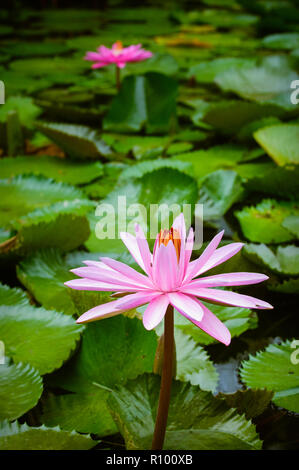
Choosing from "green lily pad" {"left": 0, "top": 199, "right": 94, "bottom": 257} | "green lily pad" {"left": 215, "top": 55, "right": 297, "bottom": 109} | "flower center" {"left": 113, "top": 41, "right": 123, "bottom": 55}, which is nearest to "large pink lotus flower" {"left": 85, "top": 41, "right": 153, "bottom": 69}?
"flower center" {"left": 113, "top": 41, "right": 123, "bottom": 55}

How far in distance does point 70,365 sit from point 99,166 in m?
0.83

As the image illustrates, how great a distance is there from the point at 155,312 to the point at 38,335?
0.40 meters

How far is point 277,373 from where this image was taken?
806 mm

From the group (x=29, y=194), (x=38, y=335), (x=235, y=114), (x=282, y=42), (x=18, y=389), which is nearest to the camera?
(x=18, y=389)

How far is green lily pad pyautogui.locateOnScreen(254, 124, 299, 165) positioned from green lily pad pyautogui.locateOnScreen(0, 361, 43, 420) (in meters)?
1.00

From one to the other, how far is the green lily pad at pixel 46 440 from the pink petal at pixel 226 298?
0.23 m

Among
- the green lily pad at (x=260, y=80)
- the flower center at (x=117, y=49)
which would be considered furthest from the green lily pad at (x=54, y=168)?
the green lily pad at (x=260, y=80)

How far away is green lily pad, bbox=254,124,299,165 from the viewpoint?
Result: 1.48 meters

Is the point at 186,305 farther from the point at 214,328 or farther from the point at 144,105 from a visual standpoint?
the point at 144,105

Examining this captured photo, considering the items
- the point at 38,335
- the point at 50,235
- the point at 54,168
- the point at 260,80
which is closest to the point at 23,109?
the point at 54,168

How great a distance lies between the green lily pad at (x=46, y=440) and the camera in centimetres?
60

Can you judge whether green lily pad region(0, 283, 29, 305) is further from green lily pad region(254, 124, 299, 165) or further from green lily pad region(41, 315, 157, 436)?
green lily pad region(254, 124, 299, 165)

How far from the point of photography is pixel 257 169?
154cm
